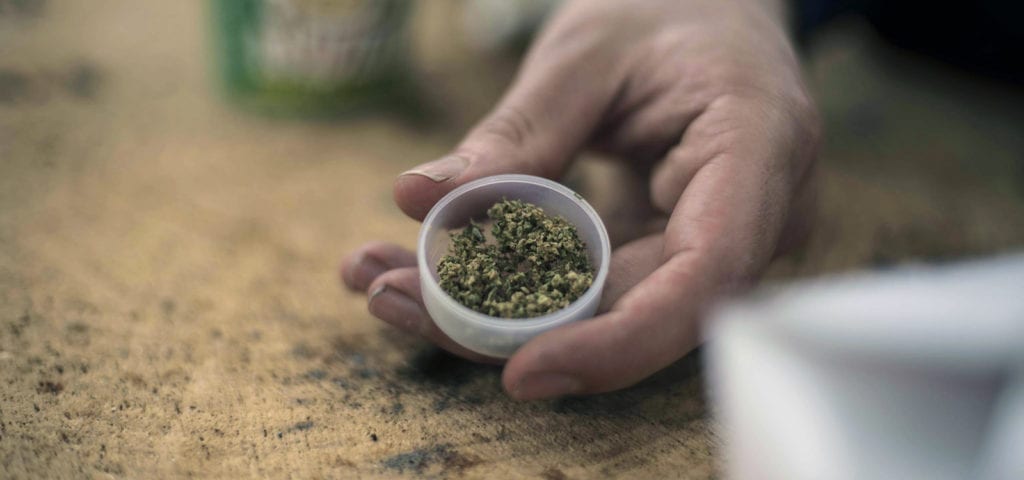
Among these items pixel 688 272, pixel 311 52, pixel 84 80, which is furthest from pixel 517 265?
pixel 84 80

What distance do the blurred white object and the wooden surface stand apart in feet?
0.30

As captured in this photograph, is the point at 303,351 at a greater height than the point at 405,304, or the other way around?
the point at 405,304

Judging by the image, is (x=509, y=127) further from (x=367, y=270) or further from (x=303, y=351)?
(x=303, y=351)

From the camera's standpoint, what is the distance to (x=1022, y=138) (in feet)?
7.20

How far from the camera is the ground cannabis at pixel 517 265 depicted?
1.06m

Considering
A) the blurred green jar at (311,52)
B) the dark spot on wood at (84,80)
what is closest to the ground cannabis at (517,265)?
the blurred green jar at (311,52)

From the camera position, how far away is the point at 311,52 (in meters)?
1.87

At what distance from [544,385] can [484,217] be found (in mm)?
309

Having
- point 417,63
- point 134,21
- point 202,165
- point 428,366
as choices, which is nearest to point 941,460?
point 428,366

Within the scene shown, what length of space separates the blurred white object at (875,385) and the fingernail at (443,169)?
42 cm

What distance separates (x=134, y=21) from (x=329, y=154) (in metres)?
0.85

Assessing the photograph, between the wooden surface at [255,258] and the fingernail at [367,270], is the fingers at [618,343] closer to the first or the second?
the wooden surface at [255,258]

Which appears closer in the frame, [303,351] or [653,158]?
[303,351]

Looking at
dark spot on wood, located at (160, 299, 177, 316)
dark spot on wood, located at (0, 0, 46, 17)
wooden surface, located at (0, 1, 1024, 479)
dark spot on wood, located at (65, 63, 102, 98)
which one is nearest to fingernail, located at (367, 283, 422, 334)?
wooden surface, located at (0, 1, 1024, 479)
